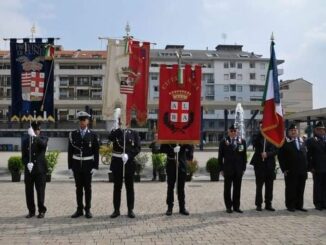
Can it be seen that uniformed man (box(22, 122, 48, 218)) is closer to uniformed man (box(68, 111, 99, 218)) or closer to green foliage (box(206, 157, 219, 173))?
uniformed man (box(68, 111, 99, 218))

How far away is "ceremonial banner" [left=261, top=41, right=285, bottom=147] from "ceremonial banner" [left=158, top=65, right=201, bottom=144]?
1569 millimetres

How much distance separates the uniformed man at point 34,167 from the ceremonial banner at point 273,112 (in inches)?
189

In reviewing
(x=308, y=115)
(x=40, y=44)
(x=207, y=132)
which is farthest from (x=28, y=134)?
(x=207, y=132)

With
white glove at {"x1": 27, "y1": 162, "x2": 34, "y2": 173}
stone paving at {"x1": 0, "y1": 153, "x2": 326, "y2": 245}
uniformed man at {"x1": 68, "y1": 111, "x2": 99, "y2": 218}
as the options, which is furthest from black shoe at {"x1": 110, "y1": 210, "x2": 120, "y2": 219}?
white glove at {"x1": 27, "y1": 162, "x2": 34, "y2": 173}

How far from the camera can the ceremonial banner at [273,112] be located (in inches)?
404

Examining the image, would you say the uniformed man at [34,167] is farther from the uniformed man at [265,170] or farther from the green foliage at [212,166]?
the green foliage at [212,166]

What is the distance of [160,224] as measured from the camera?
329 inches

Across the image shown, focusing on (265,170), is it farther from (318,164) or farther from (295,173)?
(318,164)

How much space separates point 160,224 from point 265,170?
3018 millimetres

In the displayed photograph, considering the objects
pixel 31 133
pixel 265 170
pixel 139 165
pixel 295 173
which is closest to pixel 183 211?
pixel 265 170

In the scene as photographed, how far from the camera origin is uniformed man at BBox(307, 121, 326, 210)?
33.6 feet

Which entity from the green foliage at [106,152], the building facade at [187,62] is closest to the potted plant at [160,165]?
the green foliage at [106,152]

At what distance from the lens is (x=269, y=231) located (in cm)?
777

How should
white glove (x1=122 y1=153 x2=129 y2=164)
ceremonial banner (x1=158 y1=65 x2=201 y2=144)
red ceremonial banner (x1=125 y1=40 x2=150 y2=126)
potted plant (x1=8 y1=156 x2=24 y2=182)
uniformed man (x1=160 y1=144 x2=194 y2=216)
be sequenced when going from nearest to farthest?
white glove (x1=122 y1=153 x2=129 y2=164), uniformed man (x1=160 y1=144 x2=194 y2=216), ceremonial banner (x1=158 y1=65 x2=201 y2=144), potted plant (x1=8 y1=156 x2=24 y2=182), red ceremonial banner (x1=125 y1=40 x2=150 y2=126)
